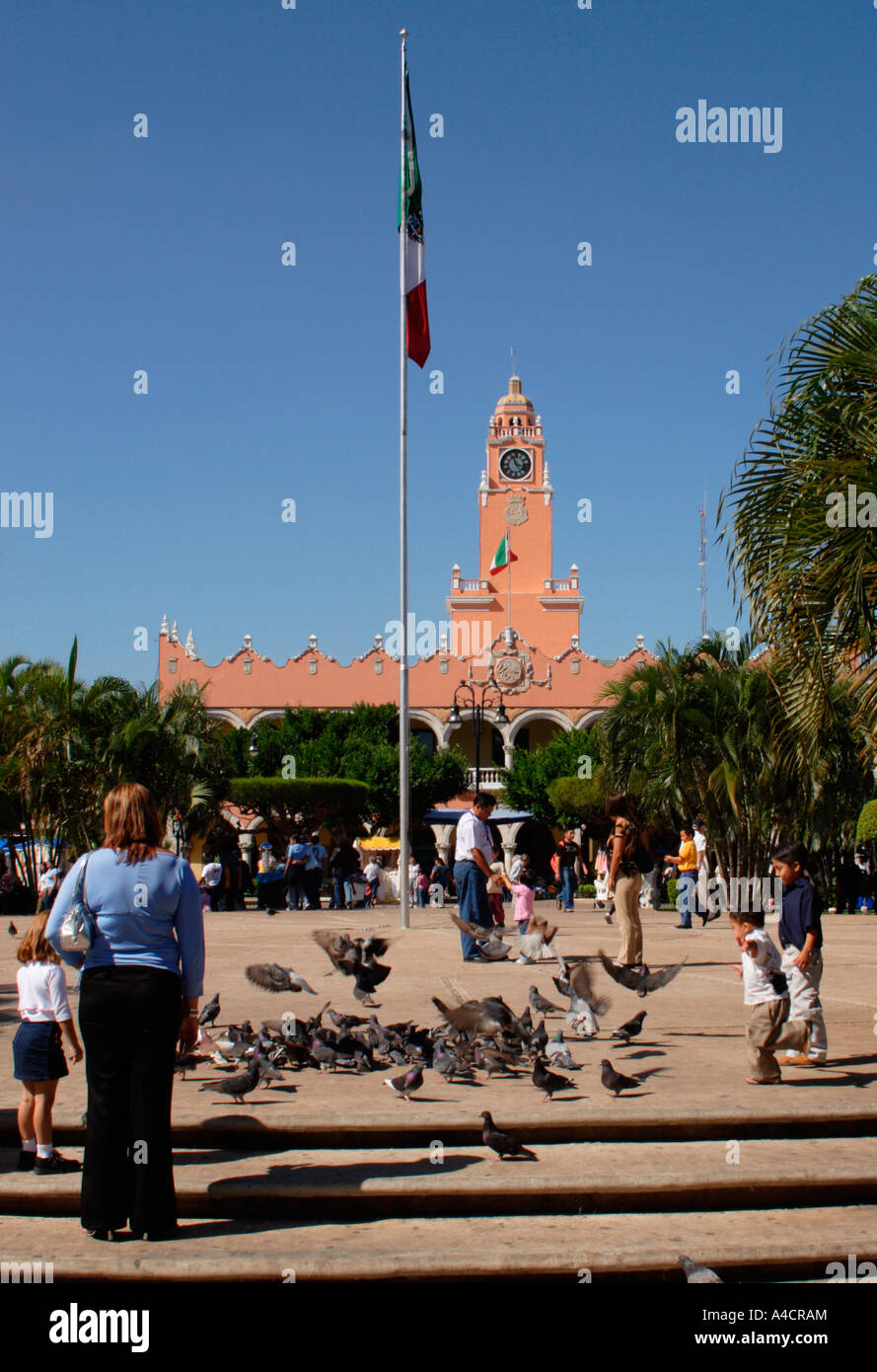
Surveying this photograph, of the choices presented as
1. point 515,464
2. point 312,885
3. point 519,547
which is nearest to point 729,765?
point 312,885

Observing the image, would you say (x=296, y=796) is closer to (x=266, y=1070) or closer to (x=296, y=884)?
(x=296, y=884)

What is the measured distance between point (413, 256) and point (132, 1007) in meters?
13.7

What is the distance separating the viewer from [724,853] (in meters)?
→ 22.3

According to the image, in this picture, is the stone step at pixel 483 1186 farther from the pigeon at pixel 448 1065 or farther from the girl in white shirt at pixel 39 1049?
the pigeon at pixel 448 1065

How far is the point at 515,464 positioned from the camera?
213 ft

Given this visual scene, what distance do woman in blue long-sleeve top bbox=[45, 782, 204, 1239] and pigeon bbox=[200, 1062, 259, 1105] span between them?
136 centimetres

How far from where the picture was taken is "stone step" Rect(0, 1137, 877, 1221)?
462 cm

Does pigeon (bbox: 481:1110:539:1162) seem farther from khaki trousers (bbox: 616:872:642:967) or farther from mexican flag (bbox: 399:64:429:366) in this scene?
mexican flag (bbox: 399:64:429:366)

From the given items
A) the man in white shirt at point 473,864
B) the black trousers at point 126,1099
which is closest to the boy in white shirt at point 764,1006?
the black trousers at point 126,1099

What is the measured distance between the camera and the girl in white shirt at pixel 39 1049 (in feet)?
16.4

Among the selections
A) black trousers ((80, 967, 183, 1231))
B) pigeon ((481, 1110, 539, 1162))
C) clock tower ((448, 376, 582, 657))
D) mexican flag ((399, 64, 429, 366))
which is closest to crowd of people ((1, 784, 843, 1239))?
black trousers ((80, 967, 183, 1231))

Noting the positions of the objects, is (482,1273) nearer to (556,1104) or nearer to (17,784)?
(556,1104)

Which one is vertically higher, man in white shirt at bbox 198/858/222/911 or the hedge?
the hedge

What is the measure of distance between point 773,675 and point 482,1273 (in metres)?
5.48
